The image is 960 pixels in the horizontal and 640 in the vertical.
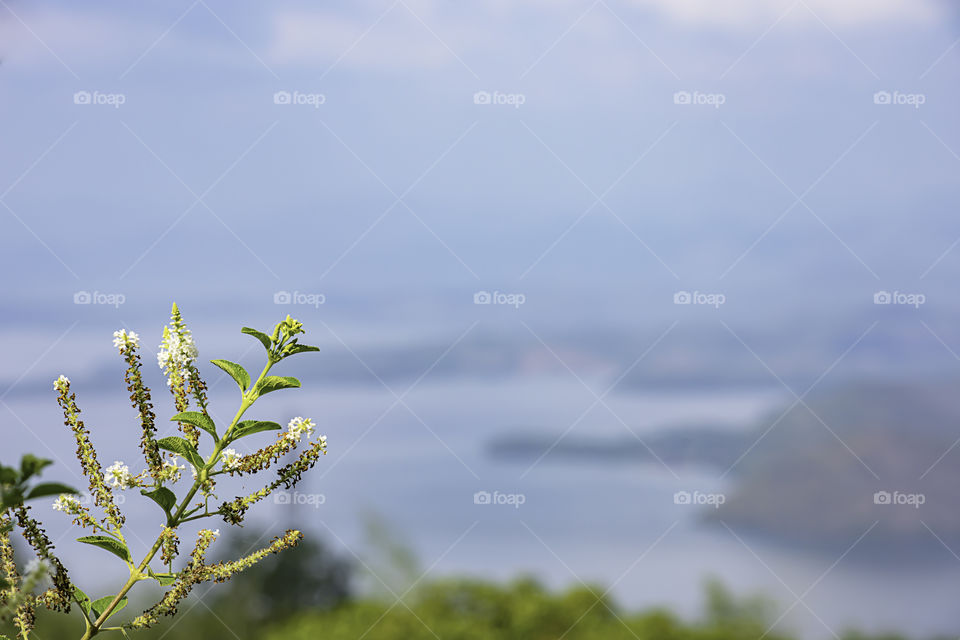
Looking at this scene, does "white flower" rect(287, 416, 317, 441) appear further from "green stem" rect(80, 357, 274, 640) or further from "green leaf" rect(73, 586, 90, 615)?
"green leaf" rect(73, 586, 90, 615)

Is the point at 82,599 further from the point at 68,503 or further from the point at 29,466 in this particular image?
the point at 29,466

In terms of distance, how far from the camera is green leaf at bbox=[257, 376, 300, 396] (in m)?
0.81

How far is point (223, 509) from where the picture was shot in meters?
0.77

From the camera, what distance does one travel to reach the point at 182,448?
0.78 meters

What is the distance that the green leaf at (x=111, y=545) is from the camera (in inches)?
30.6

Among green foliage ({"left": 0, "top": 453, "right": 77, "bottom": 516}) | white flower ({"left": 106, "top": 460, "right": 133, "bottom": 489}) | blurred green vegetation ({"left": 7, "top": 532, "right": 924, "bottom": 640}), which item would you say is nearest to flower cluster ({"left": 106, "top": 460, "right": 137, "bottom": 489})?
white flower ({"left": 106, "top": 460, "right": 133, "bottom": 489})

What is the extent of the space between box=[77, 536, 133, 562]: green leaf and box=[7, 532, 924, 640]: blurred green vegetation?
312 cm

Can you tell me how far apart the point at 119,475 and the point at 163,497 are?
74mm

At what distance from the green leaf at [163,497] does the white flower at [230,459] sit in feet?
0.18

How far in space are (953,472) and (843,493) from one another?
0.59m

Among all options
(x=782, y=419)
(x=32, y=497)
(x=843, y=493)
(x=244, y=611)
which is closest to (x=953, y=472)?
(x=843, y=493)

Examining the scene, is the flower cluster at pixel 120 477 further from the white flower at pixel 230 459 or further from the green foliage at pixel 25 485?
the green foliage at pixel 25 485

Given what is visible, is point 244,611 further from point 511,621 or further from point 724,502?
point 724,502

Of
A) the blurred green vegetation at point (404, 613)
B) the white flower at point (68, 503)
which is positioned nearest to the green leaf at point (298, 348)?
the white flower at point (68, 503)
